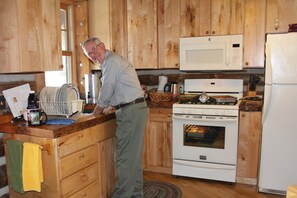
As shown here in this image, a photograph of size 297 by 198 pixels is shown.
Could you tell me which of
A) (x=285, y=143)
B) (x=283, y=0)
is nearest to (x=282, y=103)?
(x=285, y=143)

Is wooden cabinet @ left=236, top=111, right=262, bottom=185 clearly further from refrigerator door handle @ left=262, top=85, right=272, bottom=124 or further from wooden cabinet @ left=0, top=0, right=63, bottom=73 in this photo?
wooden cabinet @ left=0, top=0, right=63, bottom=73

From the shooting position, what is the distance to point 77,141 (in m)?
2.04

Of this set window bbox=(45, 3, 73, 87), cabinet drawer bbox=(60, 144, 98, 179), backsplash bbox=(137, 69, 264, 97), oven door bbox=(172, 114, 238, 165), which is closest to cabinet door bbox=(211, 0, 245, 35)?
backsplash bbox=(137, 69, 264, 97)

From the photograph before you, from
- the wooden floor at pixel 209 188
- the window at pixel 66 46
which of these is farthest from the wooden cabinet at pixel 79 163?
the window at pixel 66 46

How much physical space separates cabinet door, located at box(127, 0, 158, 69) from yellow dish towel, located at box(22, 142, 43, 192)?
185 cm

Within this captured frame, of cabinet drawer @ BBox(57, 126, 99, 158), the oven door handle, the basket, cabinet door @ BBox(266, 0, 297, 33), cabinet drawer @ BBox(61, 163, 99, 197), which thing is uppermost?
cabinet door @ BBox(266, 0, 297, 33)

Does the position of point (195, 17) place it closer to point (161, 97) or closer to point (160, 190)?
point (161, 97)

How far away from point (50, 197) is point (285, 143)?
86.4 inches

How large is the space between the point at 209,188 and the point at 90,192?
1.32 metres

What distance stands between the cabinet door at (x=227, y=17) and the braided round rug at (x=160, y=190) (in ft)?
6.05

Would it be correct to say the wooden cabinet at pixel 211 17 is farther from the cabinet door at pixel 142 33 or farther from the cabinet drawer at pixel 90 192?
the cabinet drawer at pixel 90 192

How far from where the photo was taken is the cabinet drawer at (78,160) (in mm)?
1918

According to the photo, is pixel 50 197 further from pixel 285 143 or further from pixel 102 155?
pixel 285 143

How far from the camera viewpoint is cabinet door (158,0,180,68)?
3.20 m
